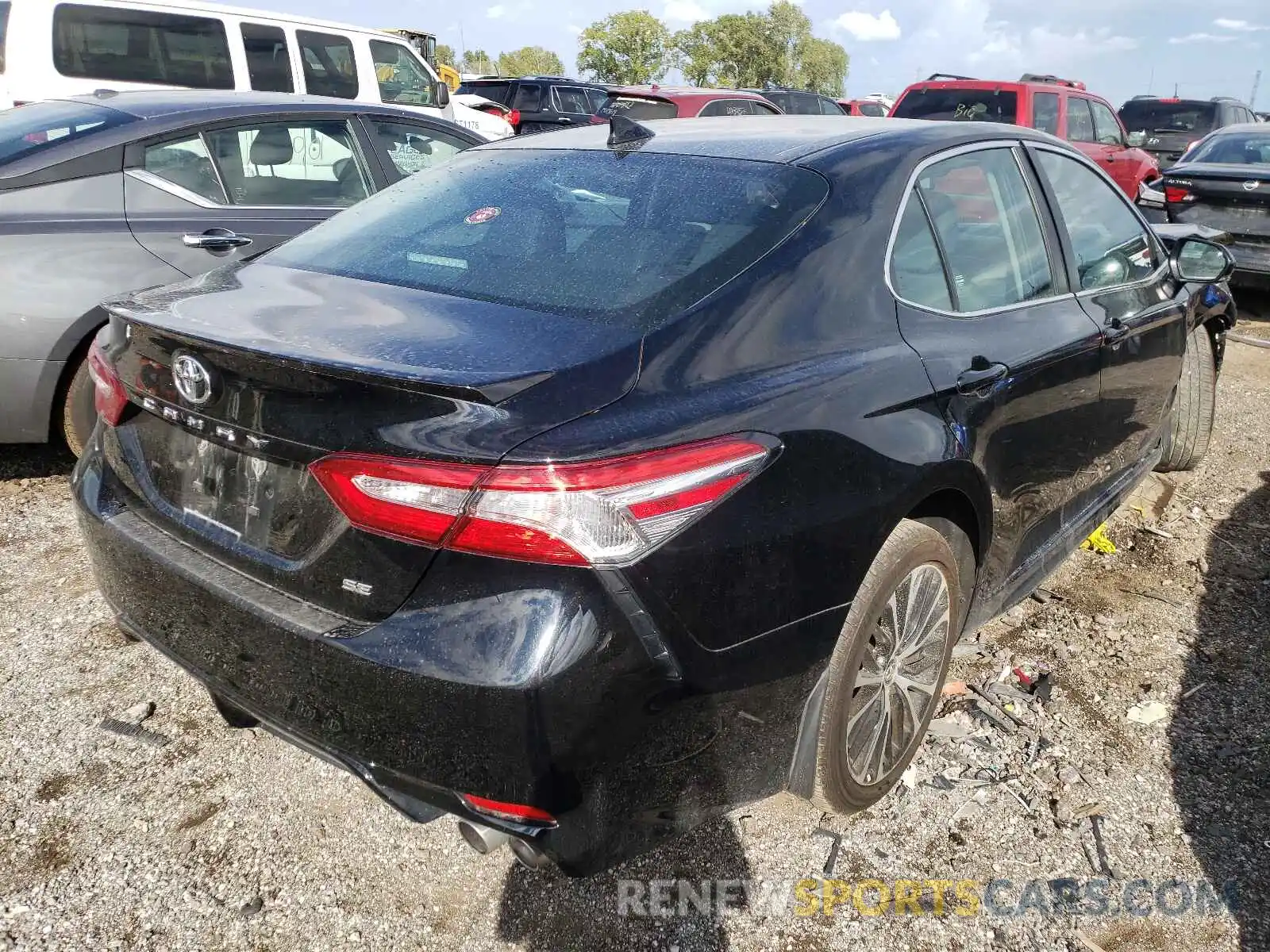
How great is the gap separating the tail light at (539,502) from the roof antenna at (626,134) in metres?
1.27

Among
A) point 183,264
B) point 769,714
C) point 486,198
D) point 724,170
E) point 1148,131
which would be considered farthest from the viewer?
point 1148,131

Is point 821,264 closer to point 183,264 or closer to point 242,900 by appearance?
point 242,900

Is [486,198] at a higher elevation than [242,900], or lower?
higher

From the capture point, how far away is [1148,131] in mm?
16984

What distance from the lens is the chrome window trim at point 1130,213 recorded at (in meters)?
3.10

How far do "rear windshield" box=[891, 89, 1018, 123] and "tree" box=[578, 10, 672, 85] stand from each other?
64958 mm

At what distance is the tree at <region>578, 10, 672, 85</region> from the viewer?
73.0 meters

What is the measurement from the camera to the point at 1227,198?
796 centimetres

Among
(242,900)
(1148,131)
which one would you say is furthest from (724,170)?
(1148,131)

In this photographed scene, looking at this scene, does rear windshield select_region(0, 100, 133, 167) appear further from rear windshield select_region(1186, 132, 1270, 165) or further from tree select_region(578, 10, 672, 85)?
tree select_region(578, 10, 672, 85)

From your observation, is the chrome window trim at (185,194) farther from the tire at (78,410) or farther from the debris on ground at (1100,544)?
the debris on ground at (1100,544)

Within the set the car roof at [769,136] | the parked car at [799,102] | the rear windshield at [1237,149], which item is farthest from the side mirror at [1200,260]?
the parked car at [799,102]

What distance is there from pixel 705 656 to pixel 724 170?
1.24 m

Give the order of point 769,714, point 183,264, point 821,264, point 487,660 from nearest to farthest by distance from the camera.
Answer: point 487,660 → point 769,714 → point 821,264 → point 183,264
